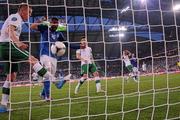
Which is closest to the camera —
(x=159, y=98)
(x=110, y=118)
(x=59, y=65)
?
(x=110, y=118)

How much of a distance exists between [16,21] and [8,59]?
2.19 feet

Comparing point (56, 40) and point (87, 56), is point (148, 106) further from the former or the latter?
point (87, 56)

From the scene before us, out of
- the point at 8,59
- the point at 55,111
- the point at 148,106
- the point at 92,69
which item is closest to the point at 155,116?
the point at 148,106

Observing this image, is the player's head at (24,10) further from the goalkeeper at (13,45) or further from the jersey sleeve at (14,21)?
the jersey sleeve at (14,21)

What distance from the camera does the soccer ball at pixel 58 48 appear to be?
7.78 m

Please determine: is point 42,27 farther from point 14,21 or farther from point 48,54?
point 14,21

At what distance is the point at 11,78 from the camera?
6465mm

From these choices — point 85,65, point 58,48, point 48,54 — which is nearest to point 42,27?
point 58,48

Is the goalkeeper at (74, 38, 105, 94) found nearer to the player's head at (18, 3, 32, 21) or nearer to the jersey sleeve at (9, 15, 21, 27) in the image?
the player's head at (18, 3, 32, 21)

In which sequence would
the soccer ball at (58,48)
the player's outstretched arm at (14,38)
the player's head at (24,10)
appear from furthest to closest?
1. the soccer ball at (58,48)
2. the player's head at (24,10)
3. the player's outstretched arm at (14,38)

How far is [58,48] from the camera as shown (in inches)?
308

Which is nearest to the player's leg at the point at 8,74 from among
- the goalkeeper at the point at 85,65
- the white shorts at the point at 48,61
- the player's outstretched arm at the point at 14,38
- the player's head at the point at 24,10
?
the player's outstretched arm at the point at 14,38

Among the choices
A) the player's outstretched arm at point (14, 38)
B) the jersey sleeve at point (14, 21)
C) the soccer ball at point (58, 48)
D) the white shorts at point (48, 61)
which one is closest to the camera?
the player's outstretched arm at point (14, 38)

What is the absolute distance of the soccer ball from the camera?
7777mm
